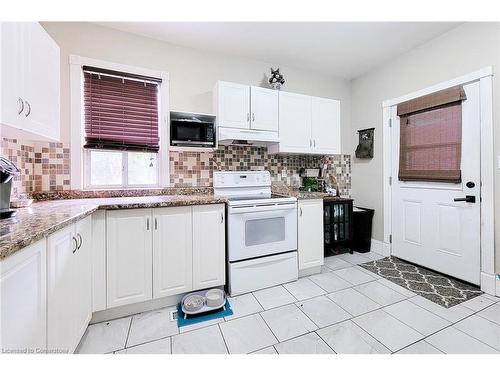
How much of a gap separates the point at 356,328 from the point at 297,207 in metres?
1.17

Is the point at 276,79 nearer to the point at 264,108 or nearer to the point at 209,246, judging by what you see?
the point at 264,108

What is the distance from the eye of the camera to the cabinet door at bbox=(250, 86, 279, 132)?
2.60 meters

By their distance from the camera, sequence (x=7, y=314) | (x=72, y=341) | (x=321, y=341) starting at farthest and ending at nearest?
(x=321, y=341), (x=72, y=341), (x=7, y=314)

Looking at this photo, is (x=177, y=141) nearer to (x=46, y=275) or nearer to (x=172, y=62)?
(x=172, y=62)

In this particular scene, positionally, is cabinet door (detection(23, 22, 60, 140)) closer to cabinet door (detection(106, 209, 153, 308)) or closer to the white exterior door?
cabinet door (detection(106, 209, 153, 308))

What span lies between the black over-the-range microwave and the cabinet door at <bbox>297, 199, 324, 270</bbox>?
125cm

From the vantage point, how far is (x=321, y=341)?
1.56 meters

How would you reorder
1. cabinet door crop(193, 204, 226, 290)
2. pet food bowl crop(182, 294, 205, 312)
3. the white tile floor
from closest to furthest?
the white tile floor, pet food bowl crop(182, 294, 205, 312), cabinet door crop(193, 204, 226, 290)

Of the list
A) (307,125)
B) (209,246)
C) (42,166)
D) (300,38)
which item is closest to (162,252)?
(209,246)

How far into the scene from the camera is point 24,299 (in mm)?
898

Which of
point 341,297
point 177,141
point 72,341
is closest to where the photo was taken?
point 72,341

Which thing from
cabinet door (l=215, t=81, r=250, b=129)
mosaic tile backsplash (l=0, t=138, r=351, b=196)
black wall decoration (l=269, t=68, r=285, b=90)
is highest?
black wall decoration (l=269, t=68, r=285, b=90)

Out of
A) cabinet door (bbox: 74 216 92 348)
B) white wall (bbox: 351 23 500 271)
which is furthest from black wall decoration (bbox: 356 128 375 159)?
cabinet door (bbox: 74 216 92 348)
